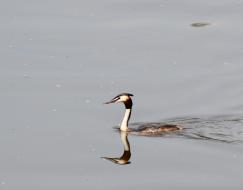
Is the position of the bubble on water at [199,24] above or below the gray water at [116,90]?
above

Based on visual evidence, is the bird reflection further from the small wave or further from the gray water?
the small wave

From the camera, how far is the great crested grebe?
85.5 feet

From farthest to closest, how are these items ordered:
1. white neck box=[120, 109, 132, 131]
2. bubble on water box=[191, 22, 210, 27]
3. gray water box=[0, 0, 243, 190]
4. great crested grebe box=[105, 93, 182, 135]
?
bubble on water box=[191, 22, 210, 27] < white neck box=[120, 109, 132, 131] < great crested grebe box=[105, 93, 182, 135] < gray water box=[0, 0, 243, 190]

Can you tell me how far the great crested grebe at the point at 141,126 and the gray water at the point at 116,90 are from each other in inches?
7.9

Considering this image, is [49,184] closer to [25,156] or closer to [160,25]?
[25,156]

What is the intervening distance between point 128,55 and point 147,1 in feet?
25.8

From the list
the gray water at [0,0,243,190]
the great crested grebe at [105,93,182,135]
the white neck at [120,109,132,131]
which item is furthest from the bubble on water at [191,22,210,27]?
the white neck at [120,109,132,131]

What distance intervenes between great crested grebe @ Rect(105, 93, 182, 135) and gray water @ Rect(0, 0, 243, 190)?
0.66 feet

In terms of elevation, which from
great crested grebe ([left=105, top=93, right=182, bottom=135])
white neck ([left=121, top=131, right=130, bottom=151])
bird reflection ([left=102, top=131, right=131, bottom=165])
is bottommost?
bird reflection ([left=102, top=131, right=131, bottom=165])

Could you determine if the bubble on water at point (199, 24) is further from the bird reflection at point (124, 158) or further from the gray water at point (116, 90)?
the bird reflection at point (124, 158)

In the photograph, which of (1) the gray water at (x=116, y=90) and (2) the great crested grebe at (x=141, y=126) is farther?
(2) the great crested grebe at (x=141, y=126)

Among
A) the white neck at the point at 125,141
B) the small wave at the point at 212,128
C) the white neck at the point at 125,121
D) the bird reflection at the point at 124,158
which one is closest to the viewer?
the bird reflection at the point at 124,158

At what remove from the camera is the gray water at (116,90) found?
23266mm

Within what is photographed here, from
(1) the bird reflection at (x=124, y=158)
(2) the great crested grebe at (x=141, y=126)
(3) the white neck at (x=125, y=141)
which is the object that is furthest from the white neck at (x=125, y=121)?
(1) the bird reflection at (x=124, y=158)
